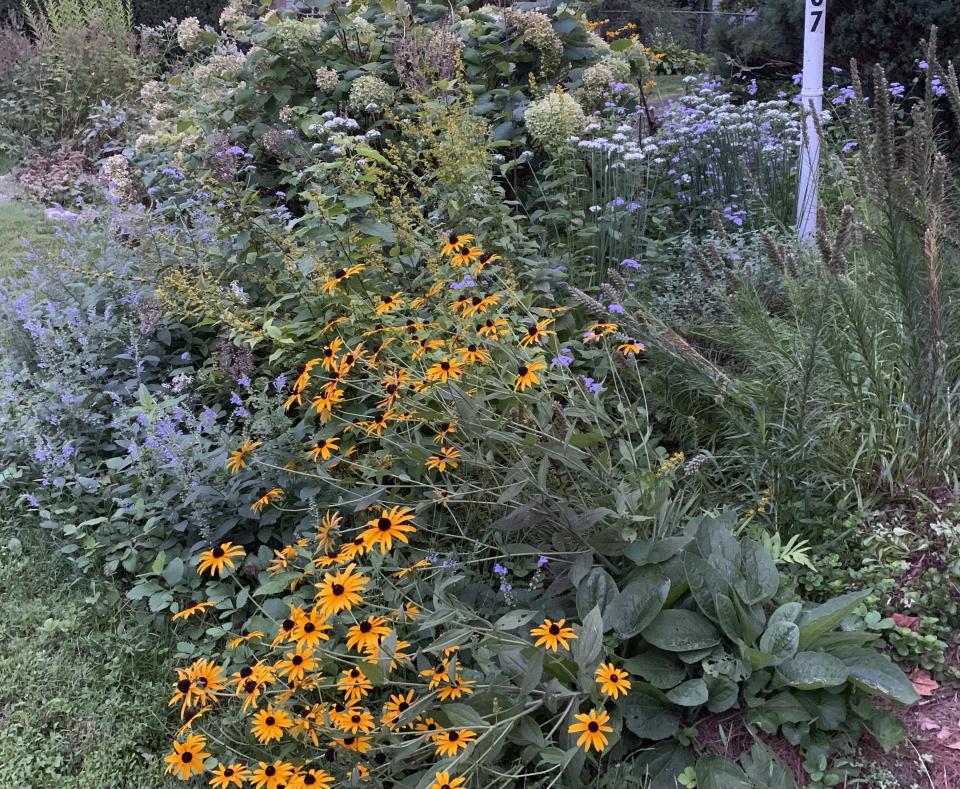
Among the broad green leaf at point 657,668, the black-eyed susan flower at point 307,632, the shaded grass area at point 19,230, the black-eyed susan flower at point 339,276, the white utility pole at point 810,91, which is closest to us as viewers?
the black-eyed susan flower at point 307,632

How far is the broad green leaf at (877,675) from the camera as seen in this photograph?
6.48 feet

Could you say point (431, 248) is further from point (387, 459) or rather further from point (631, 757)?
point (631, 757)

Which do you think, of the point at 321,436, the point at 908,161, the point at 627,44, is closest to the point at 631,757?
the point at 321,436

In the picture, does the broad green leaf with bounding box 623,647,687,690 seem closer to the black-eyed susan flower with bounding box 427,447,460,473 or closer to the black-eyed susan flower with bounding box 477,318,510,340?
the black-eyed susan flower with bounding box 427,447,460,473

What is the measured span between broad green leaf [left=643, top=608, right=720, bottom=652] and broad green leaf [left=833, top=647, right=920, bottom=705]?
1.01 feet

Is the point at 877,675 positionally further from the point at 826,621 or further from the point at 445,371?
Answer: the point at 445,371

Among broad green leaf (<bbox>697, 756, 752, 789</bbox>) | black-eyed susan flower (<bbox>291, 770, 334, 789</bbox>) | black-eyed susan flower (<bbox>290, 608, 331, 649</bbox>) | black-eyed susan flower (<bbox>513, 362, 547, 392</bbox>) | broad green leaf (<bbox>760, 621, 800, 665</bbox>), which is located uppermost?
black-eyed susan flower (<bbox>513, 362, 547, 392</bbox>)

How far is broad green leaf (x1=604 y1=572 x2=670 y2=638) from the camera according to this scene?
2150mm

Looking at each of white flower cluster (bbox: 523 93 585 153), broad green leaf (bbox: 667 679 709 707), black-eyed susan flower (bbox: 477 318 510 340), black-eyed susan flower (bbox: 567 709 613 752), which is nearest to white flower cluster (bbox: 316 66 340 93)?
white flower cluster (bbox: 523 93 585 153)

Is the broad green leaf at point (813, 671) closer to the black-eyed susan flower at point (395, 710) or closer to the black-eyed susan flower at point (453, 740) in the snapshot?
the black-eyed susan flower at point (453, 740)

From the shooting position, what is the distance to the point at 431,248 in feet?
11.0

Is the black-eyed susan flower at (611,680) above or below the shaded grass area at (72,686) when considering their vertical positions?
above

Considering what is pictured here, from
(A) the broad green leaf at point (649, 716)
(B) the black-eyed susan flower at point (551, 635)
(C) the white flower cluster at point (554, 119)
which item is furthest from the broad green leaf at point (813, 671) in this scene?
(C) the white flower cluster at point (554, 119)

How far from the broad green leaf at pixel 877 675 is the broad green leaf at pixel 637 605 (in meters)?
0.45
